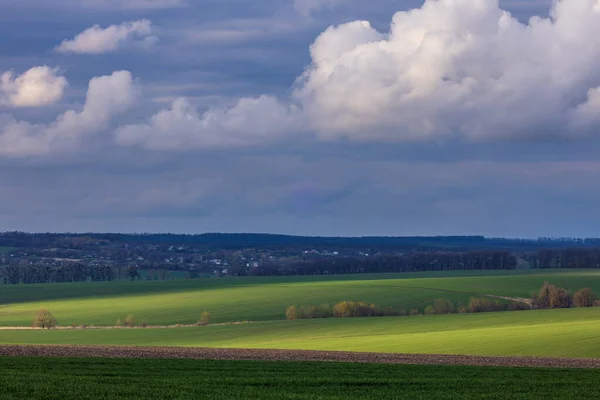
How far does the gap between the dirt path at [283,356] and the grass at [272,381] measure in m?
2.65

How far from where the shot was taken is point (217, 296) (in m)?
121

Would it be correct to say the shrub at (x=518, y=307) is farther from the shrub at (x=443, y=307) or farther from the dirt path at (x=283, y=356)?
the dirt path at (x=283, y=356)

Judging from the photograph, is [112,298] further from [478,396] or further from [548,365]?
[478,396]

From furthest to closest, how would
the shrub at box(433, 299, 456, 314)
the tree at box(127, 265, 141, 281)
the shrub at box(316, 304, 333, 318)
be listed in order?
the tree at box(127, 265, 141, 281) < the shrub at box(433, 299, 456, 314) < the shrub at box(316, 304, 333, 318)

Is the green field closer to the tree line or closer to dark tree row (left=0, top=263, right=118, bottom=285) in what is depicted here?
dark tree row (left=0, top=263, right=118, bottom=285)

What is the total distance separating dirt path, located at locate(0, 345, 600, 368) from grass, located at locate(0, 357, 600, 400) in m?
2.65

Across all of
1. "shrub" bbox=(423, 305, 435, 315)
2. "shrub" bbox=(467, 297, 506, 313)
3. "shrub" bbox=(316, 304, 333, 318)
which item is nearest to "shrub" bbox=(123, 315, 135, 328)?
"shrub" bbox=(316, 304, 333, 318)

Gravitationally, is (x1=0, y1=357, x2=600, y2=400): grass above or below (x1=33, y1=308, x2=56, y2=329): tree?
above

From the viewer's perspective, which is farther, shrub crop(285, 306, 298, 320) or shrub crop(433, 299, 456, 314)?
shrub crop(433, 299, 456, 314)

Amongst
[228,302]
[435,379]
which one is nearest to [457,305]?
[228,302]

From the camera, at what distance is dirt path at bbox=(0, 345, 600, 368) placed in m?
34.8

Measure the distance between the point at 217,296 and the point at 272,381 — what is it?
95632 mm

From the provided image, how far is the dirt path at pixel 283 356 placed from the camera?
34750 mm

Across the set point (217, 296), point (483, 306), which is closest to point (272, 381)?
point (483, 306)
